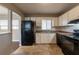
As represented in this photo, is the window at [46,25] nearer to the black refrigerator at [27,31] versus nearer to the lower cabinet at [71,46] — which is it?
the black refrigerator at [27,31]

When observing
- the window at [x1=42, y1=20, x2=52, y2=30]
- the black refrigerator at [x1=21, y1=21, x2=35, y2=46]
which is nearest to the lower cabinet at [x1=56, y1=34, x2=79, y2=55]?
the black refrigerator at [x1=21, y1=21, x2=35, y2=46]

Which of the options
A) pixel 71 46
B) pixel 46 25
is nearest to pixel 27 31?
pixel 46 25

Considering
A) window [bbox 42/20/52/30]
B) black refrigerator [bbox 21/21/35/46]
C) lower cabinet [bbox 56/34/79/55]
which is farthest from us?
window [bbox 42/20/52/30]

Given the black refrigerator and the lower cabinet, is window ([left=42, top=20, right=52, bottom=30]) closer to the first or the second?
the black refrigerator

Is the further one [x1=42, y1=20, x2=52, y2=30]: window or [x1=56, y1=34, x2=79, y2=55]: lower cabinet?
[x1=42, y1=20, x2=52, y2=30]: window

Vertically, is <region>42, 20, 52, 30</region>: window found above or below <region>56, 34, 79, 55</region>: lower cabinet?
above

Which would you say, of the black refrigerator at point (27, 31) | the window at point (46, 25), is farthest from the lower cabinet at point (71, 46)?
the window at point (46, 25)

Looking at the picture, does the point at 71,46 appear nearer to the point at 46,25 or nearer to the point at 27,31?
the point at 27,31

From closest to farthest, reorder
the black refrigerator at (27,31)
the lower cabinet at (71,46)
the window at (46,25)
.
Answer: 1. the lower cabinet at (71,46)
2. the black refrigerator at (27,31)
3. the window at (46,25)

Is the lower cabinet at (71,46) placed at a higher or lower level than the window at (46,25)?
lower

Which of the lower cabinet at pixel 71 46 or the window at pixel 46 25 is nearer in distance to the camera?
the lower cabinet at pixel 71 46

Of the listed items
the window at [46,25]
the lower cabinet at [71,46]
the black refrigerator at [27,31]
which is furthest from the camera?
the window at [46,25]
